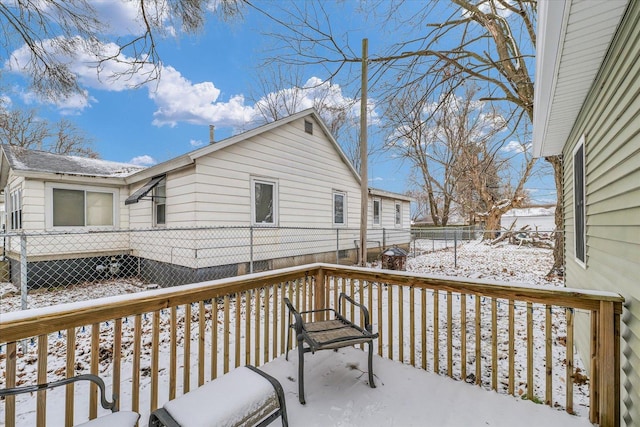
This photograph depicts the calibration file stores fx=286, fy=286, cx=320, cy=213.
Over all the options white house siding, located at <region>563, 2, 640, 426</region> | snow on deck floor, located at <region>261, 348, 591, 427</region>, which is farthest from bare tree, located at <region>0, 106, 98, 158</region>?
white house siding, located at <region>563, 2, 640, 426</region>

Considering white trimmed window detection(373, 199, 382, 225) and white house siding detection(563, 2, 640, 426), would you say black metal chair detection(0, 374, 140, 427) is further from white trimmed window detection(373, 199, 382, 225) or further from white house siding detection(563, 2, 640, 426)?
white trimmed window detection(373, 199, 382, 225)

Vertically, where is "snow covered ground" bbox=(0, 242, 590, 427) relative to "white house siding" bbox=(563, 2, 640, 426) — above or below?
below

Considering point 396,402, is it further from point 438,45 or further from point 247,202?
point 438,45

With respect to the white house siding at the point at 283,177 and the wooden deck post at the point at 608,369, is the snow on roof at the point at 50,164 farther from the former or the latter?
the wooden deck post at the point at 608,369

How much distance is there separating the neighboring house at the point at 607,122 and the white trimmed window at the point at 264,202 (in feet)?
18.6

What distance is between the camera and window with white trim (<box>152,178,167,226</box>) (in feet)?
22.4

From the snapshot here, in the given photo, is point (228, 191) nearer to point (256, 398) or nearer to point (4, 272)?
point (256, 398)

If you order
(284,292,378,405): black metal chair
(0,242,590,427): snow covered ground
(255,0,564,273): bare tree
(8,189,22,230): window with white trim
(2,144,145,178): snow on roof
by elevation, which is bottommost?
(0,242,590,427): snow covered ground

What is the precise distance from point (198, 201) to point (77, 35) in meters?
3.06

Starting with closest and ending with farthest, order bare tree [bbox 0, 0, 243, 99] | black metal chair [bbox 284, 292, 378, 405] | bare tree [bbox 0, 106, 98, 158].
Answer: black metal chair [bbox 284, 292, 378, 405] → bare tree [bbox 0, 0, 243, 99] → bare tree [bbox 0, 106, 98, 158]

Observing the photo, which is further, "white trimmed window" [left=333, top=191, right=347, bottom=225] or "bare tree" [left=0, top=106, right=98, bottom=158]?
"bare tree" [left=0, top=106, right=98, bottom=158]

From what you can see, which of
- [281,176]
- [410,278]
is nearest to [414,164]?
[281,176]

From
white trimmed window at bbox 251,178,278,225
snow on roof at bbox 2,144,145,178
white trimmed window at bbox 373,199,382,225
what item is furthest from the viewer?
white trimmed window at bbox 373,199,382,225

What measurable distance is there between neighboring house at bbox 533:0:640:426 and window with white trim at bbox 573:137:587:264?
0.30 meters
